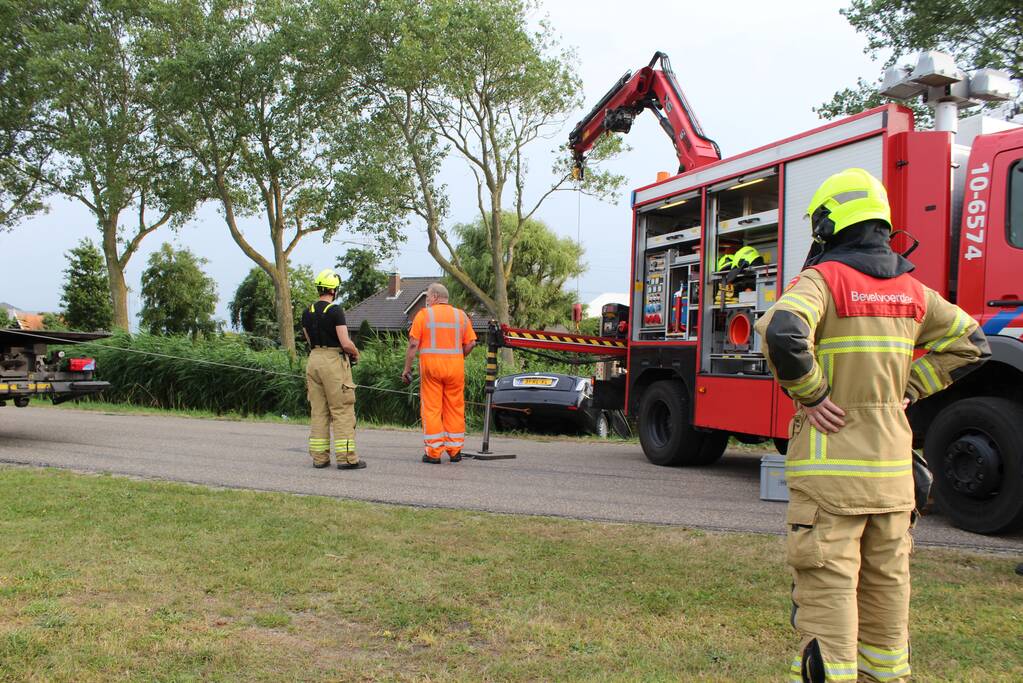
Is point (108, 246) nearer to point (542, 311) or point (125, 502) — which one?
point (542, 311)

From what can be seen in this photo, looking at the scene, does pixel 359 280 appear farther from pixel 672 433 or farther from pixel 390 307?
pixel 672 433

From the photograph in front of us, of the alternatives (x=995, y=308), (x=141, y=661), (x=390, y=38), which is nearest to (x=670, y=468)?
(x=995, y=308)

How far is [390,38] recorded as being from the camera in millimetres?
27844

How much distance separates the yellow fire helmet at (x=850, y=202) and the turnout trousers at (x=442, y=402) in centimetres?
650

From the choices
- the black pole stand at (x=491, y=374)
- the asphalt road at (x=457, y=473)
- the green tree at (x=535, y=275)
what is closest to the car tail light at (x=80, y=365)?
the asphalt road at (x=457, y=473)

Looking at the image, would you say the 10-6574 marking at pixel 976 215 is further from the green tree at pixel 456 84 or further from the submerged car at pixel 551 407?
the green tree at pixel 456 84

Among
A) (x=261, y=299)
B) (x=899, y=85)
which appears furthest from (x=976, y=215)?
(x=261, y=299)

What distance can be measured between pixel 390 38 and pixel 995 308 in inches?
968

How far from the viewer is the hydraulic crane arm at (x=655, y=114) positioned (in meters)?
10.5

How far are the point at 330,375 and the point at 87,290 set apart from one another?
46517 mm

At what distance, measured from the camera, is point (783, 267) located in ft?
25.7

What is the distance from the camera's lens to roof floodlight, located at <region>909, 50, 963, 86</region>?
6.92 m

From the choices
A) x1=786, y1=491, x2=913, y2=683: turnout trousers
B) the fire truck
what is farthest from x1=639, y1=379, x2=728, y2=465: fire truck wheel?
x1=786, y1=491, x2=913, y2=683: turnout trousers

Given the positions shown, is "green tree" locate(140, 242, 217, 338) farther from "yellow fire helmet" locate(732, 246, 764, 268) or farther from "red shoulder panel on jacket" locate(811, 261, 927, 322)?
"red shoulder panel on jacket" locate(811, 261, 927, 322)
